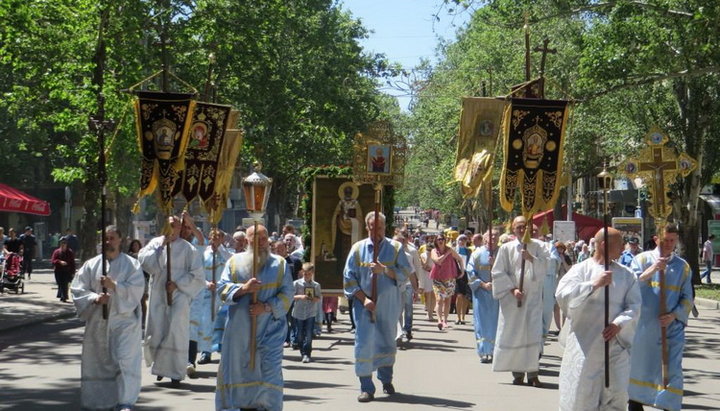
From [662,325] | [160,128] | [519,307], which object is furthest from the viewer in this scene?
[160,128]

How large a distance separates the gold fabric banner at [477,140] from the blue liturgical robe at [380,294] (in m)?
3.55

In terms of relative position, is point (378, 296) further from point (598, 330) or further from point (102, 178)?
point (598, 330)

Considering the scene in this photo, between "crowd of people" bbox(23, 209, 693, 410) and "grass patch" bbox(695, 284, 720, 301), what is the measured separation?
19.9 m

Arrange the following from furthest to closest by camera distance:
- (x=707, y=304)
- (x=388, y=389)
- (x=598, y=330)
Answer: (x=707, y=304)
(x=388, y=389)
(x=598, y=330)

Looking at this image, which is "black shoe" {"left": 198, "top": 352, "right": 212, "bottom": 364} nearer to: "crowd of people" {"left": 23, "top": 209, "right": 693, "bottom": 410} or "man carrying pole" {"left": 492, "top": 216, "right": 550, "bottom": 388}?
"crowd of people" {"left": 23, "top": 209, "right": 693, "bottom": 410}

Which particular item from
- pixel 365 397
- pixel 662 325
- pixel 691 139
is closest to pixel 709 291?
pixel 691 139

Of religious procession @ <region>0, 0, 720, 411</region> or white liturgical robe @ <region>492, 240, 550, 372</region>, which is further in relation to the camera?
white liturgical robe @ <region>492, 240, 550, 372</region>

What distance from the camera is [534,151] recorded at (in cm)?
1566

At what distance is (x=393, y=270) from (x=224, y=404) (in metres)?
3.05

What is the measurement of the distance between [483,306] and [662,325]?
5725 millimetres

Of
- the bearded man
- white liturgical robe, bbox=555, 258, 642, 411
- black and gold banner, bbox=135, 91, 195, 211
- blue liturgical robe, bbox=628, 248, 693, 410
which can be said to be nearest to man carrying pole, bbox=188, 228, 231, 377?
black and gold banner, bbox=135, 91, 195, 211

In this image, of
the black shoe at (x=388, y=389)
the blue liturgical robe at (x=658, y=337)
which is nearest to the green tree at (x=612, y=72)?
the blue liturgical robe at (x=658, y=337)

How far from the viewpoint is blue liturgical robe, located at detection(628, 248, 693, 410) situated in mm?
11781

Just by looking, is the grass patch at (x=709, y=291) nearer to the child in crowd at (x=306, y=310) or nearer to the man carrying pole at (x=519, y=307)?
the child in crowd at (x=306, y=310)
